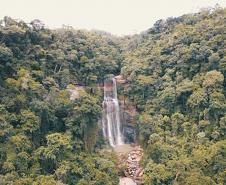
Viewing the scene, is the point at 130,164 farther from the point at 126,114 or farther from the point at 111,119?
the point at 126,114

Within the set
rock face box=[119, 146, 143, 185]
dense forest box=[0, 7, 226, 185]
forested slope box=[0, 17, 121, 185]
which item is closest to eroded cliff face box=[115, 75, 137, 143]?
dense forest box=[0, 7, 226, 185]

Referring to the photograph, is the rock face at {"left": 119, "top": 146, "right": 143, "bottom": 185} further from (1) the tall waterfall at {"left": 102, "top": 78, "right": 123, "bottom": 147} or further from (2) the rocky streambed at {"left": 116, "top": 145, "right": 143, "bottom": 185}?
(1) the tall waterfall at {"left": 102, "top": 78, "right": 123, "bottom": 147}

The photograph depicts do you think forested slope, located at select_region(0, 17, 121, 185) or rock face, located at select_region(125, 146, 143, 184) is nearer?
forested slope, located at select_region(0, 17, 121, 185)

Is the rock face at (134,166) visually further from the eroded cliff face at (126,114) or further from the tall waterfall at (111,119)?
the tall waterfall at (111,119)

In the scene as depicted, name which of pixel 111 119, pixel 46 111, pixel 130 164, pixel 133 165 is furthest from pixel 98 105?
pixel 133 165

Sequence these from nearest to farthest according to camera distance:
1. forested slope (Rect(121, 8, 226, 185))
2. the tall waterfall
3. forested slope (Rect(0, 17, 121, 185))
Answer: forested slope (Rect(0, 17, 121, 185)), forested slope (Rect(121, 8, 226, 185)), the tall waterfall

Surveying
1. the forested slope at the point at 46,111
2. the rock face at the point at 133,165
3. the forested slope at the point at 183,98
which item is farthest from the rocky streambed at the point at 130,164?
the forested slope at the point at 46,111

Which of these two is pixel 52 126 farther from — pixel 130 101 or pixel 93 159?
pixel 130 101
